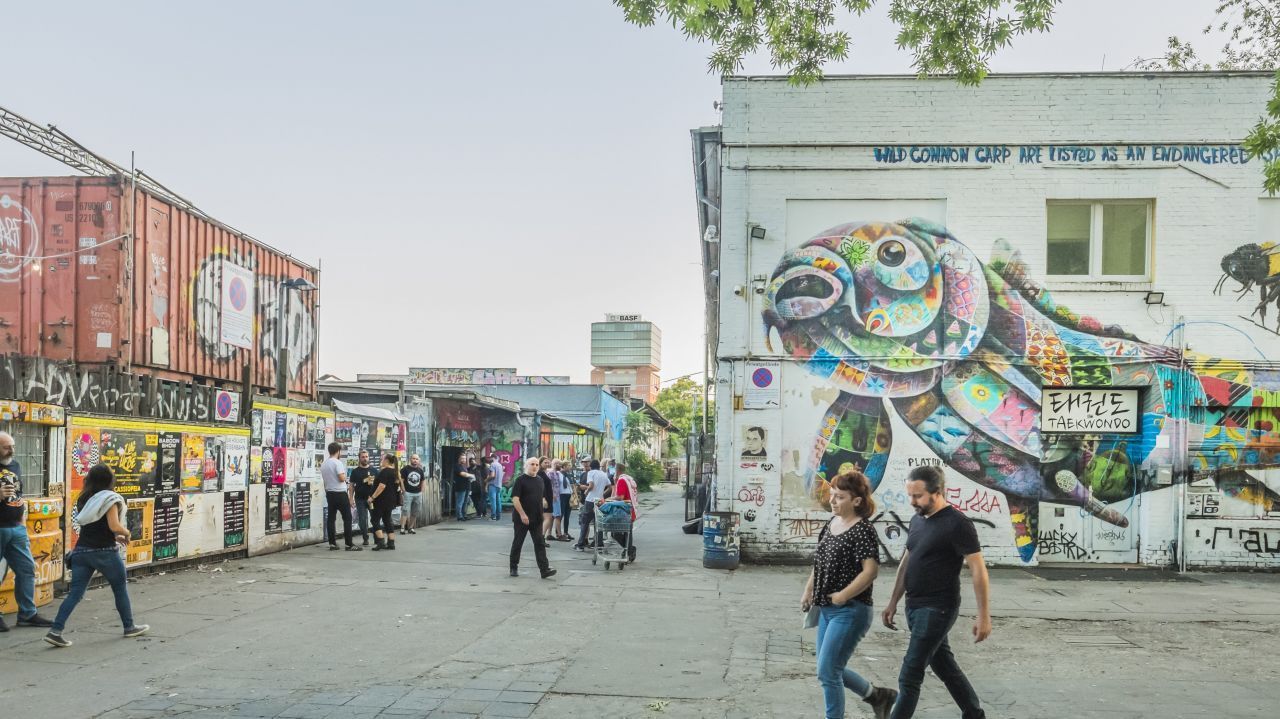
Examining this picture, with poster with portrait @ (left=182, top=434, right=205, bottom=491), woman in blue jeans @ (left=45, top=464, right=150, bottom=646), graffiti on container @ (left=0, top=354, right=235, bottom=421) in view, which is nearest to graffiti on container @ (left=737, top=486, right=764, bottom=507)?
poster with portrait @ (left=182, top=434, right=205, bottom=491)

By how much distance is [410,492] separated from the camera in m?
20.2

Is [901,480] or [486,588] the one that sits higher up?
[901,480]

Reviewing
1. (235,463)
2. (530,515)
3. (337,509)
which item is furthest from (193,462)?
(530,515)

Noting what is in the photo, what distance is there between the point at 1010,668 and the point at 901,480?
6.90 m

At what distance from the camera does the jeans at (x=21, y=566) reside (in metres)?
8.91

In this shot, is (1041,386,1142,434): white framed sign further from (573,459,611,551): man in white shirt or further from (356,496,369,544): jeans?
(356,496,369,544): jeans

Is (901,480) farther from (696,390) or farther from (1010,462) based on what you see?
(696,390)

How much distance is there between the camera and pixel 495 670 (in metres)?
7.73

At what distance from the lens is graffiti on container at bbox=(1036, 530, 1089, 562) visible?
1505cm

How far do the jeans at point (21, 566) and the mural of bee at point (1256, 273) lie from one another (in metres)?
16.2

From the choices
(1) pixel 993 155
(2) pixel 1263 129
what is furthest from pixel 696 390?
(2) pixel 1263 129

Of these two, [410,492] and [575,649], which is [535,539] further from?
[410,492]

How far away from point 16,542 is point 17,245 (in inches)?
245

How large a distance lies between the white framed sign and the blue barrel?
523cm
